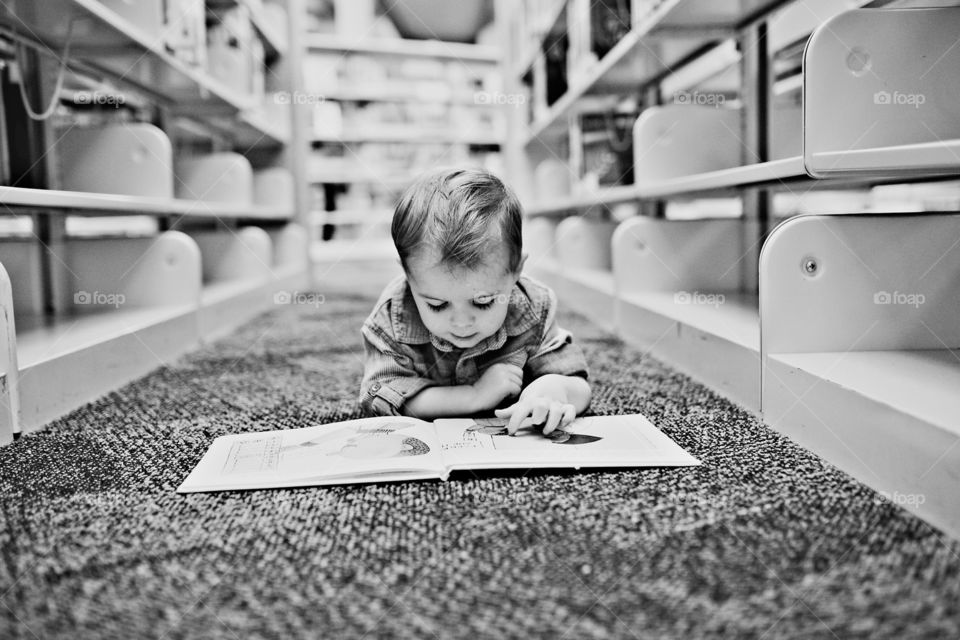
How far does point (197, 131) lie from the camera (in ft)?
10.7

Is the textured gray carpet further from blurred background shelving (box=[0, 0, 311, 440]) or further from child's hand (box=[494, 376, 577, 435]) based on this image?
blurred background shelving (box=[0, 0, 311, 440])

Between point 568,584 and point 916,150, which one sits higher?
point 916,150

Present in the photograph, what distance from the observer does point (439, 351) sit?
105 cm

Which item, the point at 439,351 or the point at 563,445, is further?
the point at 439,351

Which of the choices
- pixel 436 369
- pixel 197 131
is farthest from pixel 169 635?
pixel 197 131

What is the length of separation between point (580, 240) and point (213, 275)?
1.31 metres

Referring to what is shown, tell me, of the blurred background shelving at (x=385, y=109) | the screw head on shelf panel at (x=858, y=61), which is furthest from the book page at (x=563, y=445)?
the blurred background shelving at (x=385, y=109)

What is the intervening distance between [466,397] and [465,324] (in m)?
0.14

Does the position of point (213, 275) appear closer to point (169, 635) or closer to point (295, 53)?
point (295, 53)

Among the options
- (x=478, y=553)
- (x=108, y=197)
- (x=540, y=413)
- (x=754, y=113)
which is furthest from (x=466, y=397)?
(x=754, y=113)

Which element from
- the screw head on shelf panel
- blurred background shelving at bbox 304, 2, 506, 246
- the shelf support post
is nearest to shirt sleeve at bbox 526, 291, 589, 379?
the screw head on shelf panel

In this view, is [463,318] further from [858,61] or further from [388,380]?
[858,61]

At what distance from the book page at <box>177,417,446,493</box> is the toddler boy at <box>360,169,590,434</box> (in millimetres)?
82

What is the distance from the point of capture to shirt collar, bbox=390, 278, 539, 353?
102 cm
